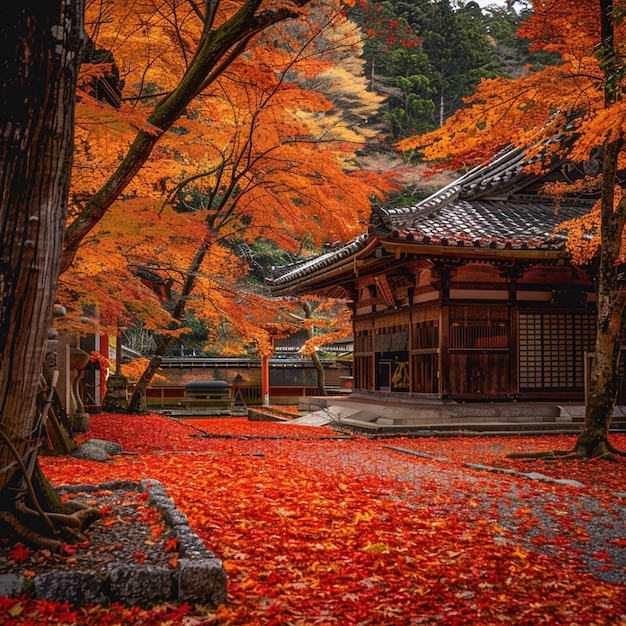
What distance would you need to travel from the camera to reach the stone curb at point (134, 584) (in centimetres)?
391

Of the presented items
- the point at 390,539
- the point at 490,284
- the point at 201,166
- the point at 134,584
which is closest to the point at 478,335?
the point at 490,284

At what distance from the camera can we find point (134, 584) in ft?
13.1

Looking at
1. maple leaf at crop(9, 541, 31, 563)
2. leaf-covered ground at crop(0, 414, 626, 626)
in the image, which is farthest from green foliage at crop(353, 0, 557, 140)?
maple leaf at crop(9, 541, 31, 563)

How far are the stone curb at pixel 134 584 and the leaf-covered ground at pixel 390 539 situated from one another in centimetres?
8

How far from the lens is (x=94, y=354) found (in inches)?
715

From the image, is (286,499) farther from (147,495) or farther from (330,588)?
(330,588)

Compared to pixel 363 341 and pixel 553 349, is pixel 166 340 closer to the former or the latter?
pixel 363 341

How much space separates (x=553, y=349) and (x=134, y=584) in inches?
584

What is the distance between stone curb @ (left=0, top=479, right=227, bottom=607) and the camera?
3906 mm

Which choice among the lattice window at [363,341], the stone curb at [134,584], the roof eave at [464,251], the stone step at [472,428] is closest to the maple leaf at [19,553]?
the stone curb at [134,584]

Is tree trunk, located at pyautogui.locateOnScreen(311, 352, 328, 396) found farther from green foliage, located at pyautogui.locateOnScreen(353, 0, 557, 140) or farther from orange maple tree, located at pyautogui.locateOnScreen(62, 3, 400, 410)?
green foliage, located at pyautogui.locateOnScreen(353, 0, 557, 140)

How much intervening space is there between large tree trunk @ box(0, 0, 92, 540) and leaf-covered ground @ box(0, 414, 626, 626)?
1291 mm

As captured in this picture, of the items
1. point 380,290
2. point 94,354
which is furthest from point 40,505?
point 380,290

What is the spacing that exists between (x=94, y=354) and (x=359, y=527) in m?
13.9
